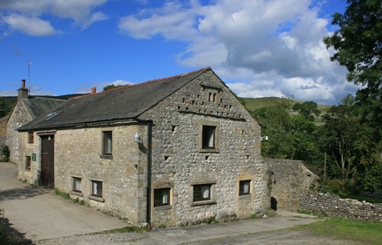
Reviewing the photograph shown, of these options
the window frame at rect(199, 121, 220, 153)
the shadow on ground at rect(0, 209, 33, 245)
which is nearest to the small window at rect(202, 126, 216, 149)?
the window frame at rect(199, 121, 220, 153)

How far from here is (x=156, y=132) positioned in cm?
1418

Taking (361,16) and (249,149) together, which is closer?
(361,16)

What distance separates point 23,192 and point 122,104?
7910 millimetres

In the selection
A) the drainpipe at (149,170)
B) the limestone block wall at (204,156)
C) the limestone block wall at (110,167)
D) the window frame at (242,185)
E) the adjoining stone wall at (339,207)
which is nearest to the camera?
the limestone block wall at (110,167)

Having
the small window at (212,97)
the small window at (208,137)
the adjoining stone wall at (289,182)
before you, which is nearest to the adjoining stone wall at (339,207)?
the adjoining stone wall at (289,182)

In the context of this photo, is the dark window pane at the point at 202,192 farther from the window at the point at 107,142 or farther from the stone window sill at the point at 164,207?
the window at the point at 107,142

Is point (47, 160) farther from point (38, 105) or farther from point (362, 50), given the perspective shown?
point (362, 50)

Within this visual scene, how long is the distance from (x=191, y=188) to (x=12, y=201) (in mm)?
8650

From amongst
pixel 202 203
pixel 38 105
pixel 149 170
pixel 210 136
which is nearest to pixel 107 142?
pixel 149 170

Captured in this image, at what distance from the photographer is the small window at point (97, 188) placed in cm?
1568

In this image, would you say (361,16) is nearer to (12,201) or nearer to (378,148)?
(12,201)

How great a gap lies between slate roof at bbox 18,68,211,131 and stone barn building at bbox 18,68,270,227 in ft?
0.26

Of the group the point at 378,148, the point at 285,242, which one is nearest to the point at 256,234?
the point at 285,242

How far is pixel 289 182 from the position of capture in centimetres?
2270
